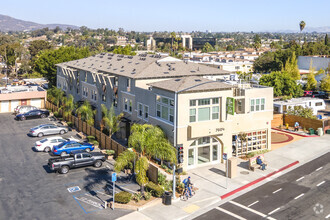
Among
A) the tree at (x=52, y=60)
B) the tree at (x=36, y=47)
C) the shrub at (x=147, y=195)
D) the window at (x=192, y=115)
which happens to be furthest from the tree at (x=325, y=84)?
the tree at (x=36, y=47)

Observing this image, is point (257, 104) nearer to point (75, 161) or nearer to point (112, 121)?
point (112, 121)

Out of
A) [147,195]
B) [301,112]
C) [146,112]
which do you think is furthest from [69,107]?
[301,112]

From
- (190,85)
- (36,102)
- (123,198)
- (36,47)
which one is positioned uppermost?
(36,47)

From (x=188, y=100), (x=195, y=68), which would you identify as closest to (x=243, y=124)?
(x=188, y=100)

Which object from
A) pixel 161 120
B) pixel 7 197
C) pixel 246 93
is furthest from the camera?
pixel 246 93

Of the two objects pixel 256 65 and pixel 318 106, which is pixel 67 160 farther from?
pixel 256 65
